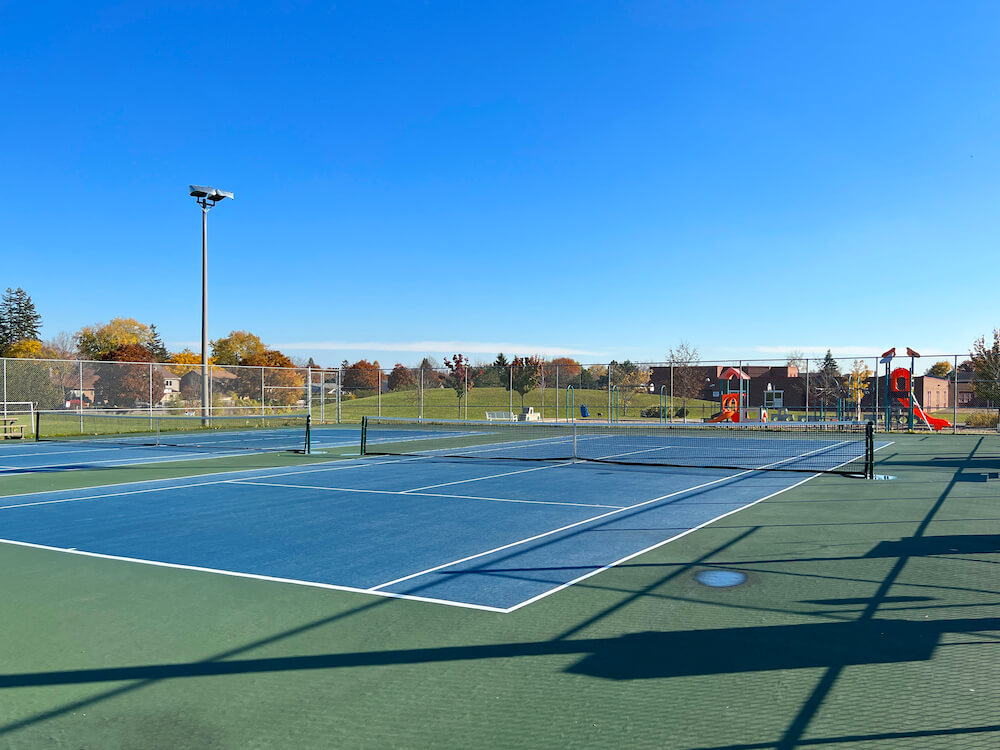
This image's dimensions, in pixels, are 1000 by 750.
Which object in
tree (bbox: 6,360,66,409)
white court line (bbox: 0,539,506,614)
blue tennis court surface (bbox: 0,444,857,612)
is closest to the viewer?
white court line (bbox: 0,539,506,614)

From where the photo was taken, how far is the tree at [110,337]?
66.2 m

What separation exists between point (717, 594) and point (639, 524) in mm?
3615

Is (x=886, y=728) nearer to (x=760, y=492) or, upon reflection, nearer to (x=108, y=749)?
(x=108, y=749)

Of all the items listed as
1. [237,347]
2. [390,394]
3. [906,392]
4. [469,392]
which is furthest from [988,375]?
[237,347]

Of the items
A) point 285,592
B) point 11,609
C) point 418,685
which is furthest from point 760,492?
point 11,609

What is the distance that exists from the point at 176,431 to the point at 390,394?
965 inches

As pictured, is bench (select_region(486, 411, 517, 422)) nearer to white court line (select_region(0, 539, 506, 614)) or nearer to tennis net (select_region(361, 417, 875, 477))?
tennis net (select_region(361, 417, 875, 477))

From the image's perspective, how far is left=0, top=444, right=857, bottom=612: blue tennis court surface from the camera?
7.60m

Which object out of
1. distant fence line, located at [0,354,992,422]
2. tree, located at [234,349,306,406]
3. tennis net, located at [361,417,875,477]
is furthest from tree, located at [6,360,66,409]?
tennis net, located at [361,417,875,477]

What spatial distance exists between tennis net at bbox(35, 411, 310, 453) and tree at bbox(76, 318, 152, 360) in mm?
29012

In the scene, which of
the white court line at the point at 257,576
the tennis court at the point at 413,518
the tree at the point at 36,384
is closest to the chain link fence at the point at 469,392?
the tree at the point at 36,384

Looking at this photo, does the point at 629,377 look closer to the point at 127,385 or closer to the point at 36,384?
the point at 127,385

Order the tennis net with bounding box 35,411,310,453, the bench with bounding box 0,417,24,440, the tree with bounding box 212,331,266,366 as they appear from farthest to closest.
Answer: the tree with bounding box 212,331,266,366
the bench with bounding box 0,417,24,440
the tennis net with bounding box 35,411,310,453

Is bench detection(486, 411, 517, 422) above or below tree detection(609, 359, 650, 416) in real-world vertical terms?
below
